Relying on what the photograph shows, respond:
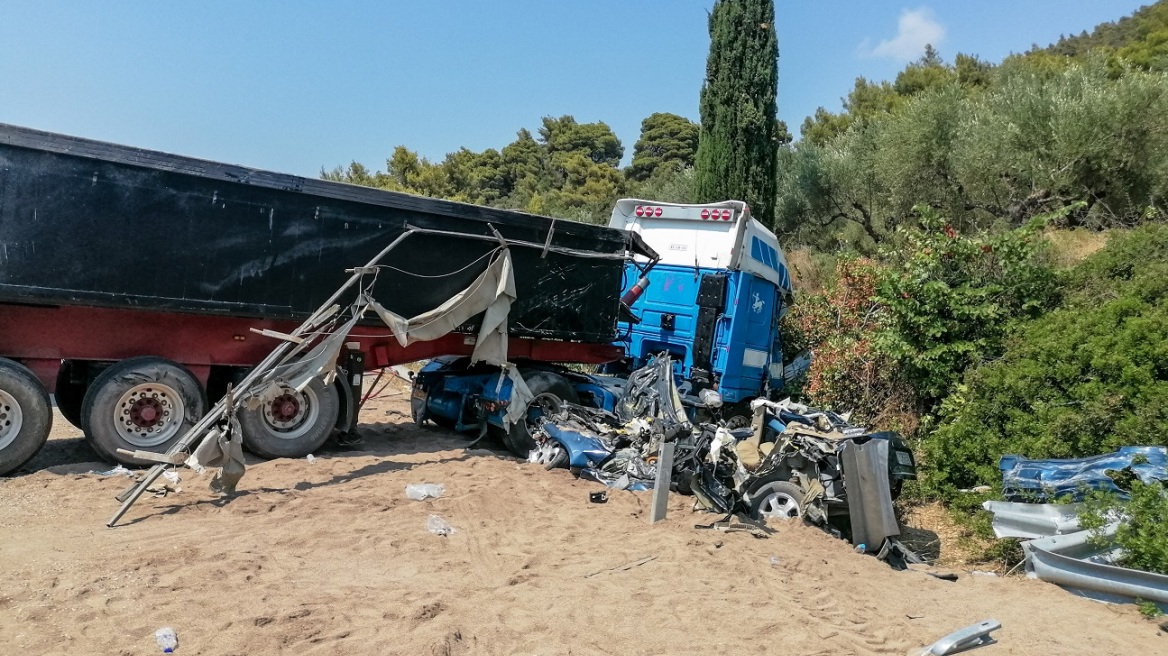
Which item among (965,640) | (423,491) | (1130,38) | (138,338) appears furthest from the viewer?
(1130,38)

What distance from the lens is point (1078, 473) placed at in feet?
23.0

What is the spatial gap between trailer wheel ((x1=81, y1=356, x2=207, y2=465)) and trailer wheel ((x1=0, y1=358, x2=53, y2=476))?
409mm

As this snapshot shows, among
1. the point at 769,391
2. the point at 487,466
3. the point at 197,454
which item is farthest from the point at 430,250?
the point at 769,391

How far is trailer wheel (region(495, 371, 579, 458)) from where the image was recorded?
10.1 m

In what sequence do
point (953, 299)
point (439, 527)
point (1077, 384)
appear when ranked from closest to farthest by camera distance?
point (439, 527) → point (1077, 384) → point (953, 299)

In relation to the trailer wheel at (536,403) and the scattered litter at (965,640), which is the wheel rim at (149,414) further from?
the scattered litter at (965,640)

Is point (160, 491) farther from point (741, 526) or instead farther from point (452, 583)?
point (741, 526)

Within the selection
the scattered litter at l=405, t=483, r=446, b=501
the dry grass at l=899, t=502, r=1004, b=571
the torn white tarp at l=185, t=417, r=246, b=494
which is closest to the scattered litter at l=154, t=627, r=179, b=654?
the torn white tarp at l=185, t=417, r=246, b=494

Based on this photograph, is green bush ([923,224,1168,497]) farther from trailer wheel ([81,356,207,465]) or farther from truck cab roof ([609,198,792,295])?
trailer wheel ([81,356,207,465])

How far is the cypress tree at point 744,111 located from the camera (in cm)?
1962

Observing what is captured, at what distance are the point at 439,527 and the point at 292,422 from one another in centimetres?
298

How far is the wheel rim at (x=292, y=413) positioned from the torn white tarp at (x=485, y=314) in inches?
46.9

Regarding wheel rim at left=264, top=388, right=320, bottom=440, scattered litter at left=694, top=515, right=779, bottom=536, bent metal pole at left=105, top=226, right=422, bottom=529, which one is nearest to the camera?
bent metal pole at left=105, top=226, right=422, bottom=529

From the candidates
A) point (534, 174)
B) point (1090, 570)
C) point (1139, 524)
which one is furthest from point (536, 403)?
point (534, 174)
